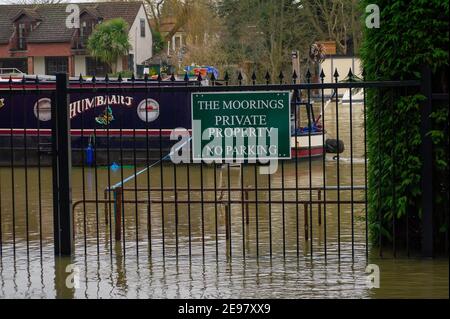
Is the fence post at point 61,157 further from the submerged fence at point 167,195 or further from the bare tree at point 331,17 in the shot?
the bare tree at point 331,17

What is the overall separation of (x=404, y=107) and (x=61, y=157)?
3457 mm

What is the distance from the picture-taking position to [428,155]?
31.4 ft

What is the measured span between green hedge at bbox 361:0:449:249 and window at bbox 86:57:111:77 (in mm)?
56504

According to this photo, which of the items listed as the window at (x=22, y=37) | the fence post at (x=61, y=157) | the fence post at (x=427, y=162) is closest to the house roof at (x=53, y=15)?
the window at (x=22, y=37)

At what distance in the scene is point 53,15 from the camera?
65875mm

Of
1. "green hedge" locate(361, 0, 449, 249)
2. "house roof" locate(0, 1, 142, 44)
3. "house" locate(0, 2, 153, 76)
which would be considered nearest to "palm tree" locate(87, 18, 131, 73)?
"house" locate(0, 2, 153, 76)

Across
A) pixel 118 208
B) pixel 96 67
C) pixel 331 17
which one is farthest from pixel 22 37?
pixel 118 208

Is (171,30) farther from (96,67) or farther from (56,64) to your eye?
(56,64)

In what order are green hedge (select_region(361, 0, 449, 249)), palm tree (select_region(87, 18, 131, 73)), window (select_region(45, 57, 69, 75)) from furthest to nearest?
1. window (select_region(45, 57, 69, 75))
2. palm tree (select_region(87, 18, 131, 73))
3. green hedge (select_region(361, 0, 449, 249))

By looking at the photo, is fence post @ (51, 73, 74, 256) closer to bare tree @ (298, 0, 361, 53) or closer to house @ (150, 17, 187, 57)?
bare tree @ (298, 0, 361, 53)

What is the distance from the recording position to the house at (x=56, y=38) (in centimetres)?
6469

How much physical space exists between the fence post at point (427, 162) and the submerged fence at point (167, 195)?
0.05ft

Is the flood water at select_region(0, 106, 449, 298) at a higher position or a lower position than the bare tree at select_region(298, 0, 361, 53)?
lower

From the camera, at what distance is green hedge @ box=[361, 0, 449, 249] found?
375 inches
